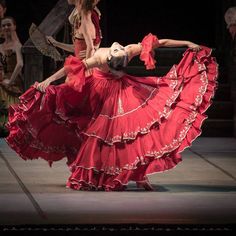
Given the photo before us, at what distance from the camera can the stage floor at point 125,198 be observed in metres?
11.7

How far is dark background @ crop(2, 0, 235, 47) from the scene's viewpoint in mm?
21375

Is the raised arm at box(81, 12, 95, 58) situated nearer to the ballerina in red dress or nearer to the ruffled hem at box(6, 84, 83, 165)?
the ballerina in red dress

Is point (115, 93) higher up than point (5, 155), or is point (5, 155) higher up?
point (115, 93)

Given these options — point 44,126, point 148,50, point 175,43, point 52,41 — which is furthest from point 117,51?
point 52,41

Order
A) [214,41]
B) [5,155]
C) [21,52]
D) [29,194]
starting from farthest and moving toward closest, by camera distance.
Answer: [214,41] < [21,52] < [5,155] < [29,194]

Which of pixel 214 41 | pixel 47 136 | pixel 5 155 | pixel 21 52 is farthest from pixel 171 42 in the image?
pixel 214 41

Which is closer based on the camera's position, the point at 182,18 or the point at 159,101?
the point at 159,101

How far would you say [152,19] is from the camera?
71.4ft

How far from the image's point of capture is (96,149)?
13383 millimetres

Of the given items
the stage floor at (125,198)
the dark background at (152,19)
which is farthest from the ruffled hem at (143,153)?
the dark background at (152,19)

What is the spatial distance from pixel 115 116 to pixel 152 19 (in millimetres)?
8409

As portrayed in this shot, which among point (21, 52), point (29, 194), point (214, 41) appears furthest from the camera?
point (214, 41)

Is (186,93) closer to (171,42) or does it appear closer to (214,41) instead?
(171,42)

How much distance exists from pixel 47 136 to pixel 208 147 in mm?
3986
